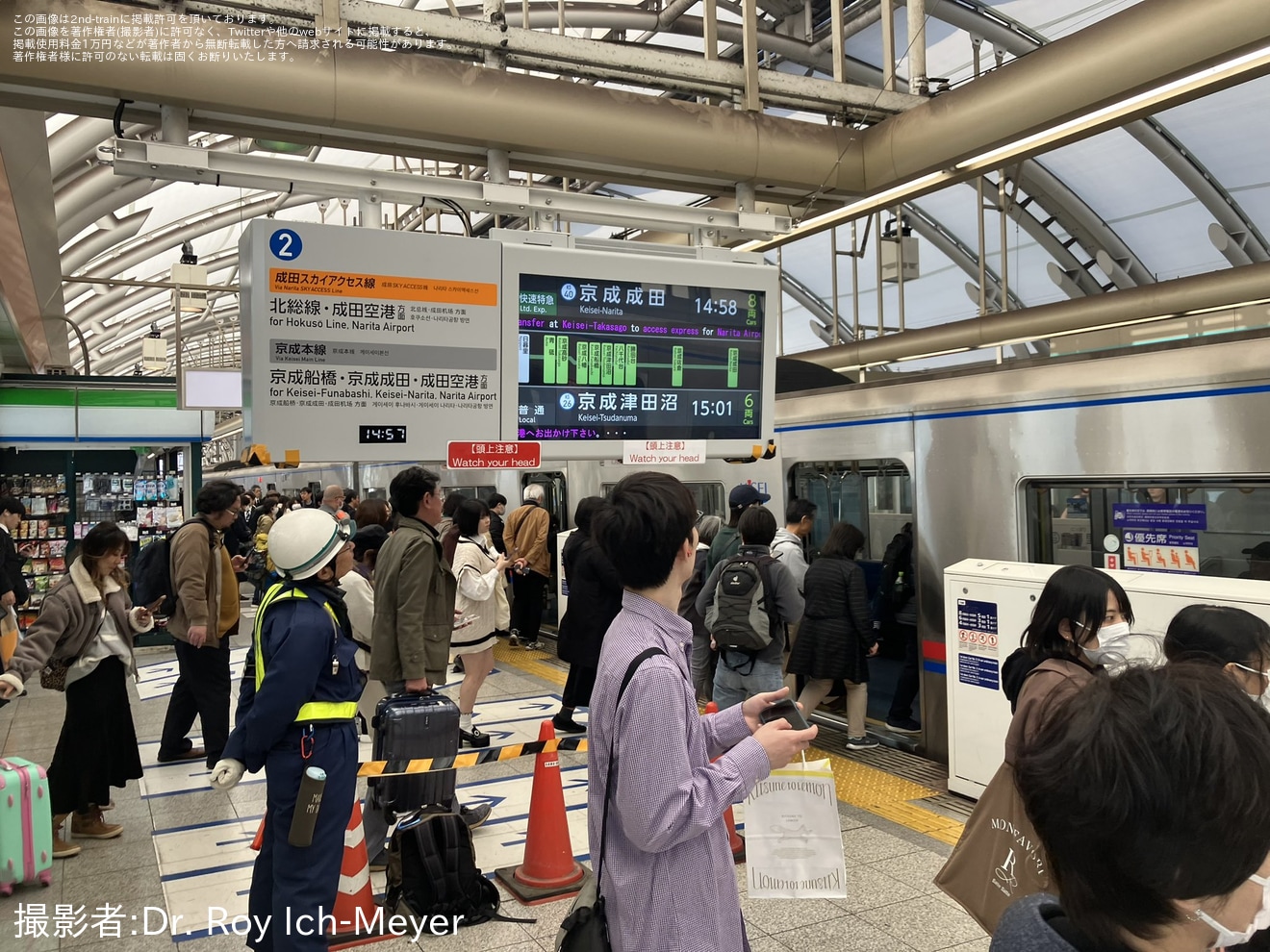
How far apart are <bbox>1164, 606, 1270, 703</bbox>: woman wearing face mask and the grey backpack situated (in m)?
2.74

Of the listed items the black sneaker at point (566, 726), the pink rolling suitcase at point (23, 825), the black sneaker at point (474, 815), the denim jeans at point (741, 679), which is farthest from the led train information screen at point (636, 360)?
the black sneaker at point (566, 726)

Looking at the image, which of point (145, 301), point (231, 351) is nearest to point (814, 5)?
point (145, 301)

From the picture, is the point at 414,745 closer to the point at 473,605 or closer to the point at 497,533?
the point at 473,605

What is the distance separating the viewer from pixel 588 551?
6363 mm

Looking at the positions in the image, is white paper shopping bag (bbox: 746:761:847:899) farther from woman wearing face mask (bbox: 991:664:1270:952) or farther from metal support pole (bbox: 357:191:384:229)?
metal support pole (bbox: 357:191:384:229)

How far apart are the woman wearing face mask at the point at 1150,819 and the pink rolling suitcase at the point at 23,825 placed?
440 centimetres

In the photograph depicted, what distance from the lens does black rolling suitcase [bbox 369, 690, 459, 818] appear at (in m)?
4.33

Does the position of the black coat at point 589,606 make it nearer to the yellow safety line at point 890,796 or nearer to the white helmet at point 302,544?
the yellow safety line at point 890,796

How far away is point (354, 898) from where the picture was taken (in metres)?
3.73

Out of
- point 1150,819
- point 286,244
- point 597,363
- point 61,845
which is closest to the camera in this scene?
point 1150,819

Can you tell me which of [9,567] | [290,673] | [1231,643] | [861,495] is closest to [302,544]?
[290,673]

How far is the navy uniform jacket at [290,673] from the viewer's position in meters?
3.04

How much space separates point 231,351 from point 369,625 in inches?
1071

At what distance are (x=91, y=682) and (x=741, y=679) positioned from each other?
3351 millimetres
